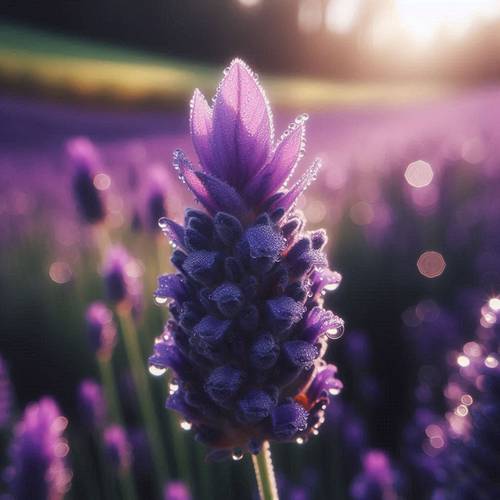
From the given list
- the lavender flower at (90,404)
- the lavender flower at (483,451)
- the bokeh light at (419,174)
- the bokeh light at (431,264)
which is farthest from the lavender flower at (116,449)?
the bokeh light at (419,174)

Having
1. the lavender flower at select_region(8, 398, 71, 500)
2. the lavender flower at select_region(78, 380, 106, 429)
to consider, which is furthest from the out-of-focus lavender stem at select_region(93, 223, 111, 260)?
the lavender flower at select_region(8, 398, 71, 500)

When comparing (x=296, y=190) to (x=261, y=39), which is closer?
(x=296, y=190)

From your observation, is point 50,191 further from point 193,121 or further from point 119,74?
point 119,74

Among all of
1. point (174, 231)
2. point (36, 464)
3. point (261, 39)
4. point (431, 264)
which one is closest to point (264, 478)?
point (174, 231)

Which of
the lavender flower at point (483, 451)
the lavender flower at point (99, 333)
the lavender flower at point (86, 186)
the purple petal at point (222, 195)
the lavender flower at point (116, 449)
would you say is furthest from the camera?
the lavender flower at point (86, 186)

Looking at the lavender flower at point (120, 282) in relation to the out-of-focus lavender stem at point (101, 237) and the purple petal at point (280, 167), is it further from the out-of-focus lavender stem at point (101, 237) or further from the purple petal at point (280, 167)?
the purple petal at point (280, 167)

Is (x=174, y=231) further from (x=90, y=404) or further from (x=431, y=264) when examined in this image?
(x=431, y=264)
